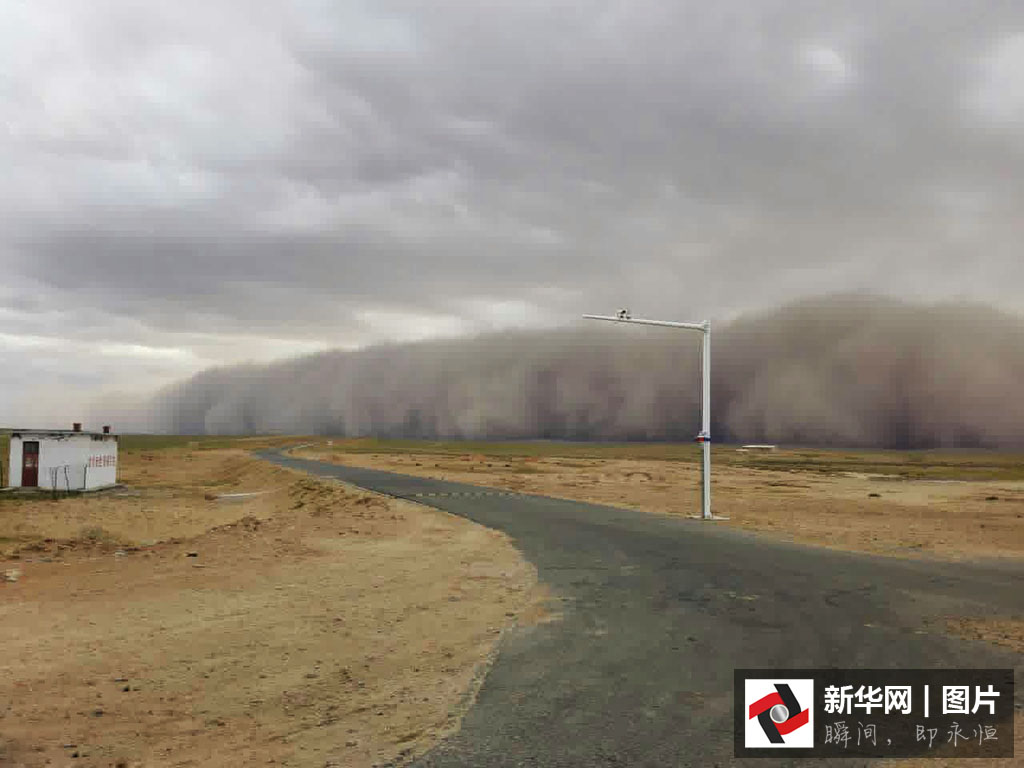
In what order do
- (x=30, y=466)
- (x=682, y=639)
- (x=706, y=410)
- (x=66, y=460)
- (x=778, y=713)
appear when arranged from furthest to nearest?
(x=66, y=460) < (x=30, y=466) < (x=706, y=410) < (x=682, y=639) < (x=778, y=713)

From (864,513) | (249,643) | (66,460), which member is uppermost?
(66,460)

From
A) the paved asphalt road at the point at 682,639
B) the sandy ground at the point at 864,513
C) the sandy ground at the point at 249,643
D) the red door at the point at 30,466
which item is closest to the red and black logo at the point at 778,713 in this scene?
the paved asphalt road at the point at 682,639

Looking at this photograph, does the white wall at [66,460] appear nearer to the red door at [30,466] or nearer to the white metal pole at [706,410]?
the red door at [30,466]

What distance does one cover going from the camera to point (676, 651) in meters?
9.52

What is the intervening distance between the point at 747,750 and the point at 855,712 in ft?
5.79

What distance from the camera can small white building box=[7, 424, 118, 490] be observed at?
4538cm

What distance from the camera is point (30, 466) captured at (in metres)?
45.4

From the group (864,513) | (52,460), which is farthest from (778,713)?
(52,460)

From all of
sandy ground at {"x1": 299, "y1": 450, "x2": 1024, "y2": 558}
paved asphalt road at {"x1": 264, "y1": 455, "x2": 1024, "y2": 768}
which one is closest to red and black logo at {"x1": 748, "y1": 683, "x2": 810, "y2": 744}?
paved asphalt road at {"x1": 264, "y1": 455, "x2": 1024, "y2": 768}

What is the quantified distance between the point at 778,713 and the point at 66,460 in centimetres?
5037

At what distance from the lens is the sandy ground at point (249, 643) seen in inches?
268

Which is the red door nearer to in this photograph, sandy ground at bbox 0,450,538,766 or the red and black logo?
sandy ground at bbox 0,450,538,766

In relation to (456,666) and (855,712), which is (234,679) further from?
(855,712)

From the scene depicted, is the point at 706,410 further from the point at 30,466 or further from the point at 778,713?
the point at 30,466
